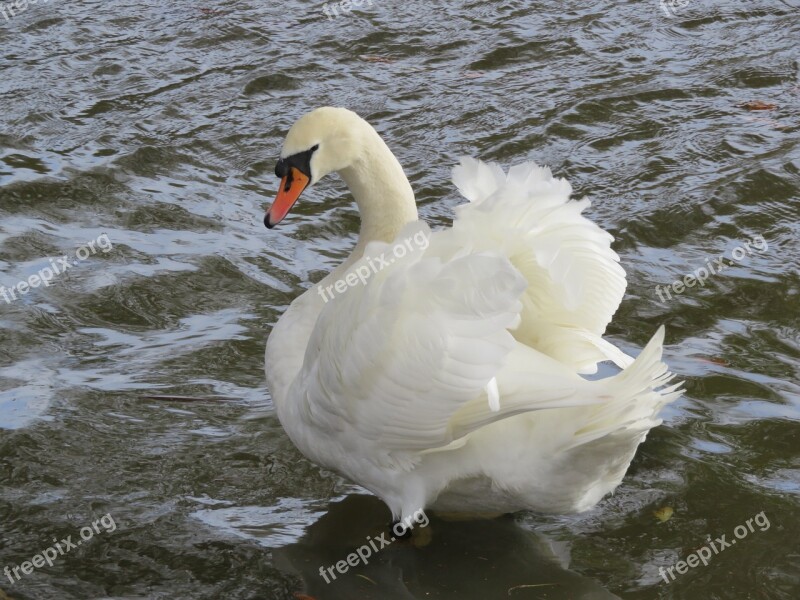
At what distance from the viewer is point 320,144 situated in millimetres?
4648

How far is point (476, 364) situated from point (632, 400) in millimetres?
469

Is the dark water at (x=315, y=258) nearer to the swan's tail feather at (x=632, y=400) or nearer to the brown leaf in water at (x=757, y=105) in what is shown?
the brown leaf in water at (x=757, y=105)

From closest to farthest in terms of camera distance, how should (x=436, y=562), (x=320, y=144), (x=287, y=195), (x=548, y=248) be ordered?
(x=548, y=248), (x=436, y=562), (x=320, y=144), (x=287, y=195)

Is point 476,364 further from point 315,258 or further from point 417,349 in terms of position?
point 315,258

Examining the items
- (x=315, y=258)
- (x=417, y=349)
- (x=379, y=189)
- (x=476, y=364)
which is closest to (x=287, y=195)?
(x=379, y=189)

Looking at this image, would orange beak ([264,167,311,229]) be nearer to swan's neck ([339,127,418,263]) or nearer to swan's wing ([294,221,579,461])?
swan's neck ([339,127,418,263])

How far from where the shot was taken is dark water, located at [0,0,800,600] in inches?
169

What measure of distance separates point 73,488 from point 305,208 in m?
2.93

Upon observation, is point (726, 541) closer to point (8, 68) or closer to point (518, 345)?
point (518, 345)

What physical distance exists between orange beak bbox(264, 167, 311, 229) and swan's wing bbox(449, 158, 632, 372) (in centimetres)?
81

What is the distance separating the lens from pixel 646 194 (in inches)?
280

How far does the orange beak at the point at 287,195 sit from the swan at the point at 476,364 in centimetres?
10


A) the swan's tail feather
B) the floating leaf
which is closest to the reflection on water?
the floating leaf

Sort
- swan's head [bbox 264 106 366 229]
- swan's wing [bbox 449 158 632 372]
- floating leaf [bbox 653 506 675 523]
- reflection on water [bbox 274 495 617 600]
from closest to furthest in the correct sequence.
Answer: swan's wing [bbox 449 158 632 372], reflection on water [bbox 274 495 617 600], floating leaf [bbox 653 506 675 523], swan's head [bbox 264 106 366 229]
